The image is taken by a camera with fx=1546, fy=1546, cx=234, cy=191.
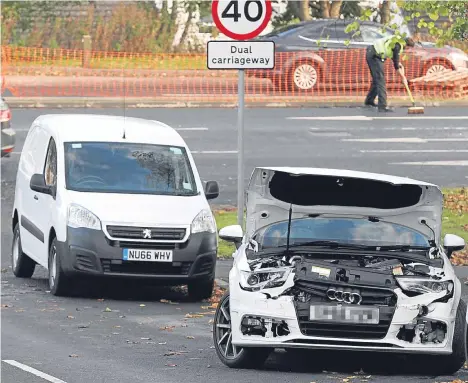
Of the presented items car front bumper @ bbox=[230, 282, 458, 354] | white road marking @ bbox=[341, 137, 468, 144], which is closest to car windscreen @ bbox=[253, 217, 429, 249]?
car front bumper @ bbox=[230, 282, 458, 354]

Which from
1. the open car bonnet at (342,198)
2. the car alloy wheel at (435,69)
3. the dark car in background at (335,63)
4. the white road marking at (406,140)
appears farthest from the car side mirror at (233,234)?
the car alloy wheel at (435,69)

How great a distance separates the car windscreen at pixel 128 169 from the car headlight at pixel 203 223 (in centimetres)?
46

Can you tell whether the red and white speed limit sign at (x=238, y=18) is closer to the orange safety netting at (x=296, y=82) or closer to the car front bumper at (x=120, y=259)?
the car front bumper at (x=120, y=259)

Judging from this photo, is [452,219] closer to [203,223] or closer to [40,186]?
[203,223]

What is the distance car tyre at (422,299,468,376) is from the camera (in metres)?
11.1

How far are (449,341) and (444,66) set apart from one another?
82.1 ft

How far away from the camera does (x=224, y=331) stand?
11.4 m

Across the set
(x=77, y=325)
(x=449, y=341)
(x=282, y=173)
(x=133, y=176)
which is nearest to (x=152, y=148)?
(x=133, y=176)

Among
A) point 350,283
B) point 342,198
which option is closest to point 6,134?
point 342,198

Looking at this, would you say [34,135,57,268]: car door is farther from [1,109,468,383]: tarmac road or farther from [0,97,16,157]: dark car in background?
[0,97,16,157]: dark car in background

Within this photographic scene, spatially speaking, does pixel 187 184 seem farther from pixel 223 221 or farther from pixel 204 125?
pixel 204 125

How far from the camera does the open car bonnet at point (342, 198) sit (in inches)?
465

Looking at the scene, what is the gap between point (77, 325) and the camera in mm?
13461

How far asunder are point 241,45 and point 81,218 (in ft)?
8.25
